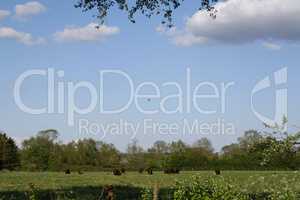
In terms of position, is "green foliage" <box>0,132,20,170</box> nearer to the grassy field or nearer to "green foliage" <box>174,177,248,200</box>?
the grassy field

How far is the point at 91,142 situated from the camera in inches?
5034

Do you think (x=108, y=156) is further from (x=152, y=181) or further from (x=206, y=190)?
(x=206, y=190)

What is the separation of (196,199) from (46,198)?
46.7 ft

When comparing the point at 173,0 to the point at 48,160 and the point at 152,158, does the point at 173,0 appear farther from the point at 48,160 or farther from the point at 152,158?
the point at 152,158

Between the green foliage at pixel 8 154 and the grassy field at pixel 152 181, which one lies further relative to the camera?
the green foliage at pixel 8 154

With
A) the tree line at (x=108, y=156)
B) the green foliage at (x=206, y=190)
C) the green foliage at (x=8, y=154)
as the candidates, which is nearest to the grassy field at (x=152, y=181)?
the green foliage at (x=206, y=190)

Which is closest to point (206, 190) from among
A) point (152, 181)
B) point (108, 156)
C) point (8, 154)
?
point (152, 181)

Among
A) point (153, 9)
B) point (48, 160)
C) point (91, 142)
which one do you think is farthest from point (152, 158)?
point (153, 9)

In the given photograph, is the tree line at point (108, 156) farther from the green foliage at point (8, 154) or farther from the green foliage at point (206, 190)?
the green foliage at point (206, 190)

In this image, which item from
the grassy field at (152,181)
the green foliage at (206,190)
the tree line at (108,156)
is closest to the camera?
the green foliage at (206,190)

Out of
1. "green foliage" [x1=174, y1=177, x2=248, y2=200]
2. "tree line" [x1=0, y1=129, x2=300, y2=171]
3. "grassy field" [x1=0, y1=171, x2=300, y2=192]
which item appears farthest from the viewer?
"tree line" [x1=0, y1=129, x2=300, y2=171]

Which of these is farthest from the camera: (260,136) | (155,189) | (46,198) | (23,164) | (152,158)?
(152,158)

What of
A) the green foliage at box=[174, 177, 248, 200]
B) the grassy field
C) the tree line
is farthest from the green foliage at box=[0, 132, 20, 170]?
the green foliage at box=[174, 177, 248, 200]

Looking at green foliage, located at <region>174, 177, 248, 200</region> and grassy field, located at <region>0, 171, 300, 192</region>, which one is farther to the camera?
grassy field, located at <region>0, 171, 300, 192</region>
